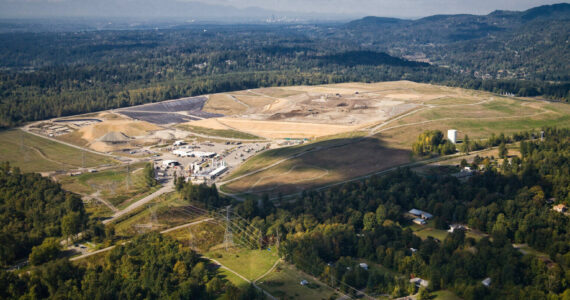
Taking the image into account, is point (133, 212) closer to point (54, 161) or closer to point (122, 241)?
point (122, 241)

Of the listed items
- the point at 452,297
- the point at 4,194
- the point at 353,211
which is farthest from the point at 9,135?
the point at 452,297

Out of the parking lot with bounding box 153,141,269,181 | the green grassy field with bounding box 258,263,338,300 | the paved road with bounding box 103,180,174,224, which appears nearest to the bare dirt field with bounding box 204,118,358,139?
the parking lot with bounding box 153,141,269,181

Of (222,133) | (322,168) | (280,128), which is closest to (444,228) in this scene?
(322,168)

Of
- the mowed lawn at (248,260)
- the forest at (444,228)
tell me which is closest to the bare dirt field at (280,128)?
the forest at (444,228)

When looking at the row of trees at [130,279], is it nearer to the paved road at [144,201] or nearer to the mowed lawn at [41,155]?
the paved road at [144,201]

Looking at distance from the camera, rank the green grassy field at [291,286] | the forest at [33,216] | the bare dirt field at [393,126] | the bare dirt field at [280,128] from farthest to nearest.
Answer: the bare dirt field at [280,128]
the bare dirt field at [393,126]
the forest at [33,216]
the green grassy field at [291,286]

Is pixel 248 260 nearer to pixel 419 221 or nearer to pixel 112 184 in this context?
pixel 419 221
